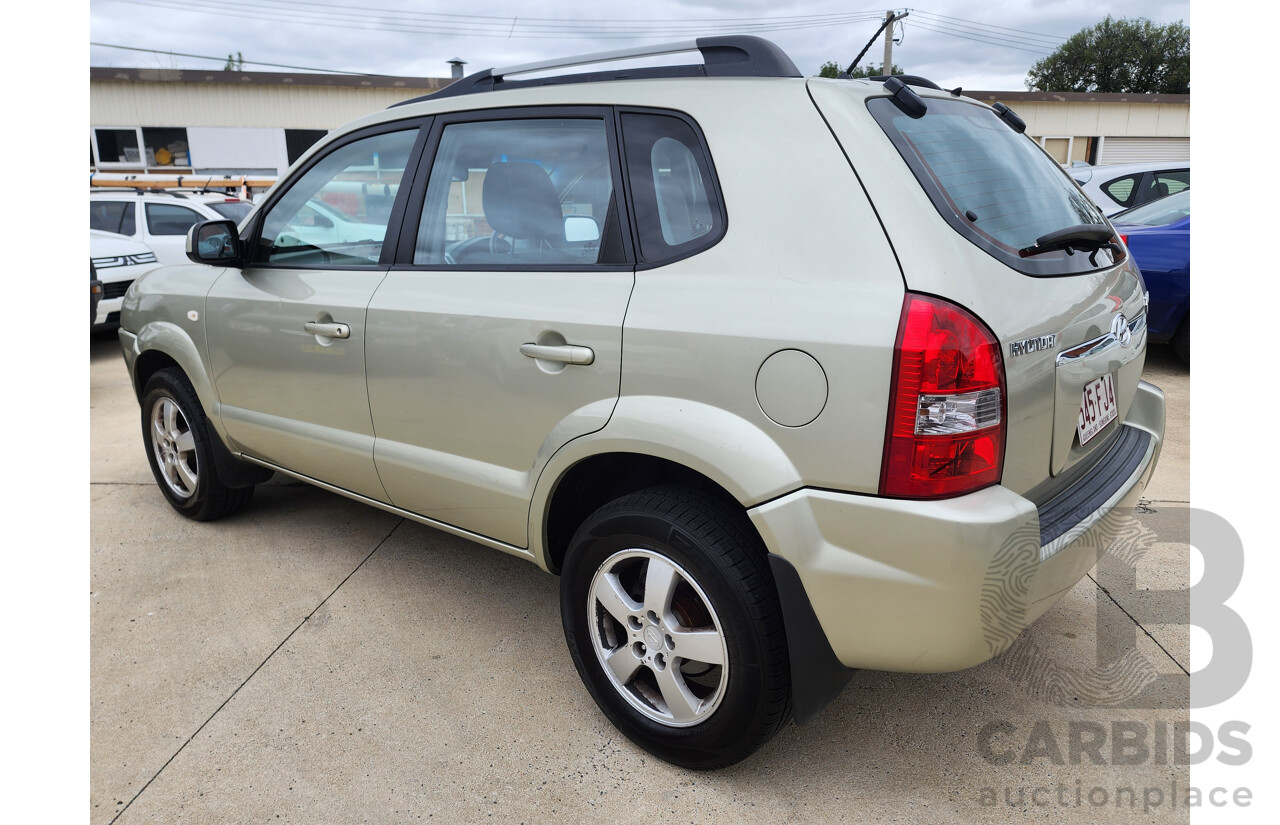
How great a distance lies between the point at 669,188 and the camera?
6.95 ft

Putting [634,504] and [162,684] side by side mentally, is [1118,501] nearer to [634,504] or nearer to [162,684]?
[634,504]

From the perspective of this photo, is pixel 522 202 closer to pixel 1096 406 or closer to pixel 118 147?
pixel 1096 406

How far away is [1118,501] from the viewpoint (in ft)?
6.86

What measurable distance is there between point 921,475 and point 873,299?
38 cm

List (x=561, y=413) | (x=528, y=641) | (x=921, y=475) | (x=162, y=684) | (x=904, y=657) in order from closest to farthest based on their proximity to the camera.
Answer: (x=921, y=475)
(x=904, y=657)
(x=561, y=413)
(x=162, y=684)
(x=528, y=641)

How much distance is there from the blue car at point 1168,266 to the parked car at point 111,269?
889 cm

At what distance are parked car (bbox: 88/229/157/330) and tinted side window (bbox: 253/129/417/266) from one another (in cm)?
605

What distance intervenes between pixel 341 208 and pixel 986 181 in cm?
217

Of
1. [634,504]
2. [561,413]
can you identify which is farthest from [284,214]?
[634,504]

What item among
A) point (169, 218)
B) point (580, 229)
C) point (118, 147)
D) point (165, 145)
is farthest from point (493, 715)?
point (118, 147)

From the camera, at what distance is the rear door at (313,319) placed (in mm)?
2789

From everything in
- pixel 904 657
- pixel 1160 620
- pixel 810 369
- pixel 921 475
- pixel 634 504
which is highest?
pixel 810 369

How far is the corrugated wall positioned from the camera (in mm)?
22219

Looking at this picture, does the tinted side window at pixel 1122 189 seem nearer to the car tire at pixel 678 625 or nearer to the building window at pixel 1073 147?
the car tire at pixel 678 625
